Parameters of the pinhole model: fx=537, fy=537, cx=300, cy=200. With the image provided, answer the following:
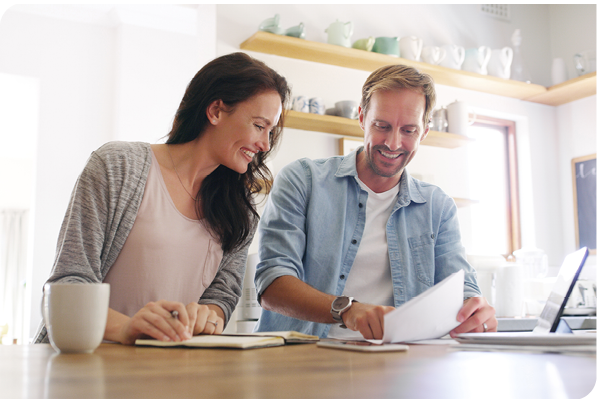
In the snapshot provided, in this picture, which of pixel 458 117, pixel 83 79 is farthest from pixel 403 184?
pixel 83 79

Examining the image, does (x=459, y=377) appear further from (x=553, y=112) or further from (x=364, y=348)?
(x=553, y=112)

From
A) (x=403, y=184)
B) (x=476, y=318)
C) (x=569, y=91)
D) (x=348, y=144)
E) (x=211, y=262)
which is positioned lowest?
(x=476, y=318)

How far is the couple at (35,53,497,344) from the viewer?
3.76ft

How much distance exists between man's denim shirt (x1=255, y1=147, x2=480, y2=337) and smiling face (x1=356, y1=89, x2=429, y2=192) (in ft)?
0.24

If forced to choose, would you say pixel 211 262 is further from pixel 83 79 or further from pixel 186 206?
pixel 83 79

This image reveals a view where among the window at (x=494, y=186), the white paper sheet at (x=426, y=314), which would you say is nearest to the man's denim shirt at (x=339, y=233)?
the white paper sheet at (x=426, y=314)

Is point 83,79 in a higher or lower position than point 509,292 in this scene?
higher

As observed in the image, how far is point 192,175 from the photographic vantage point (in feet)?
4.50

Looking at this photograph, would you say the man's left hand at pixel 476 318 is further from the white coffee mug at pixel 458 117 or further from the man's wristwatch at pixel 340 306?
the white coffee mug at pixel 458 117

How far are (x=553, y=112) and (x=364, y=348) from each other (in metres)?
4.05

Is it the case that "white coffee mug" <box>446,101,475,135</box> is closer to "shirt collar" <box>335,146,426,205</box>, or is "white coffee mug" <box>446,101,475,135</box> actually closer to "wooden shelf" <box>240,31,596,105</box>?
"wooden shelf" <box>240,31,596,105</box>

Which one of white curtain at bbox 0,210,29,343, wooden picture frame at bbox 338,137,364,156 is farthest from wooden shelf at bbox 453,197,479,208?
white curtain at bbox 0,210,29,343

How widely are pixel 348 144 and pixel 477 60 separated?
1203mm

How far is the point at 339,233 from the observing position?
1495 millimetres
